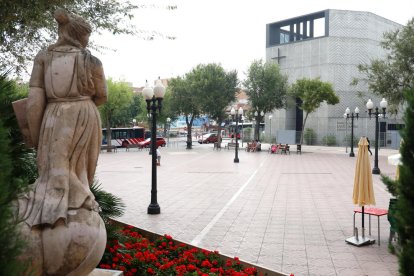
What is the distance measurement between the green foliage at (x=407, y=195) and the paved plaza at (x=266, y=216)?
153 inches

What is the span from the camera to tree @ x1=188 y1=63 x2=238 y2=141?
3762 centimetres

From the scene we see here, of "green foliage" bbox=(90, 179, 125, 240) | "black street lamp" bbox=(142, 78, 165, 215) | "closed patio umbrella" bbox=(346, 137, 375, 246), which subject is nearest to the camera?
"green foliage" bbox=(90, 179, 125, 240)

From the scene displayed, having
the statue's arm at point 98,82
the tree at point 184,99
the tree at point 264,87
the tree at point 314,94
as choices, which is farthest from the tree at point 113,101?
the statue's arm at point 98,82

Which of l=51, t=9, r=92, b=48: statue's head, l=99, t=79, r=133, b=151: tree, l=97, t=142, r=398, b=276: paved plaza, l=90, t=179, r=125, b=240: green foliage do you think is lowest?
l=97, t=142, r=398, b=276: paved plaza

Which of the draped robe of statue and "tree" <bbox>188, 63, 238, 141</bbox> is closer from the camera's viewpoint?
the draped robe of statue

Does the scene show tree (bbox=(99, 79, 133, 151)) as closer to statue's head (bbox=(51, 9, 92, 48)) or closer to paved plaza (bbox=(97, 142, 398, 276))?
paved plaza (bbox=(97, 142, 398, 276))

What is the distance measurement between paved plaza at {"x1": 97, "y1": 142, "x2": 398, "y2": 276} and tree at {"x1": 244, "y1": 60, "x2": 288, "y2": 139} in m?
19.2

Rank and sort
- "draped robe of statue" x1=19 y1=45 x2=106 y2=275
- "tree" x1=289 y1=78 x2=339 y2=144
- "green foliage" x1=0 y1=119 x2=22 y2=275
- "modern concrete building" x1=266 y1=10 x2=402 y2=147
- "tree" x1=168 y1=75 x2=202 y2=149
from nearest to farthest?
"green foliage" x1=0 y1=119 x2=22 y2=275 < "draped robe of statue" x1=19 y1=45 x2=106 y2=275 < "tree" x1=289 y1=78 x2=339 y2=144 < "tree" x1=168 y1=75 x2=202 y2=149 < "modern concrete building" x1=266 y1=10 x2=402 y2=147

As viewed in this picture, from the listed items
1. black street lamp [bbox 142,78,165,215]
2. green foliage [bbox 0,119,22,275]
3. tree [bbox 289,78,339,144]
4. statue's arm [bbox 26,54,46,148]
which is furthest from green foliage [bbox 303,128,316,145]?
green foliage [bbox 0,119,22,275]

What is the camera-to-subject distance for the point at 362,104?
44.7 m

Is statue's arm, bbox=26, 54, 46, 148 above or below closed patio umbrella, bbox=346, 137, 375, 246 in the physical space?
above

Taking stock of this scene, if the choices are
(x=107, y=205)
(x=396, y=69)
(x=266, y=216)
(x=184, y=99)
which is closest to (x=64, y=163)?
(x=107, y=205)

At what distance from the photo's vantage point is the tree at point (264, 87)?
3775 cm

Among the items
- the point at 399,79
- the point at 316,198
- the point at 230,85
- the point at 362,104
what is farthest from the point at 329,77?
the point at 316,198
